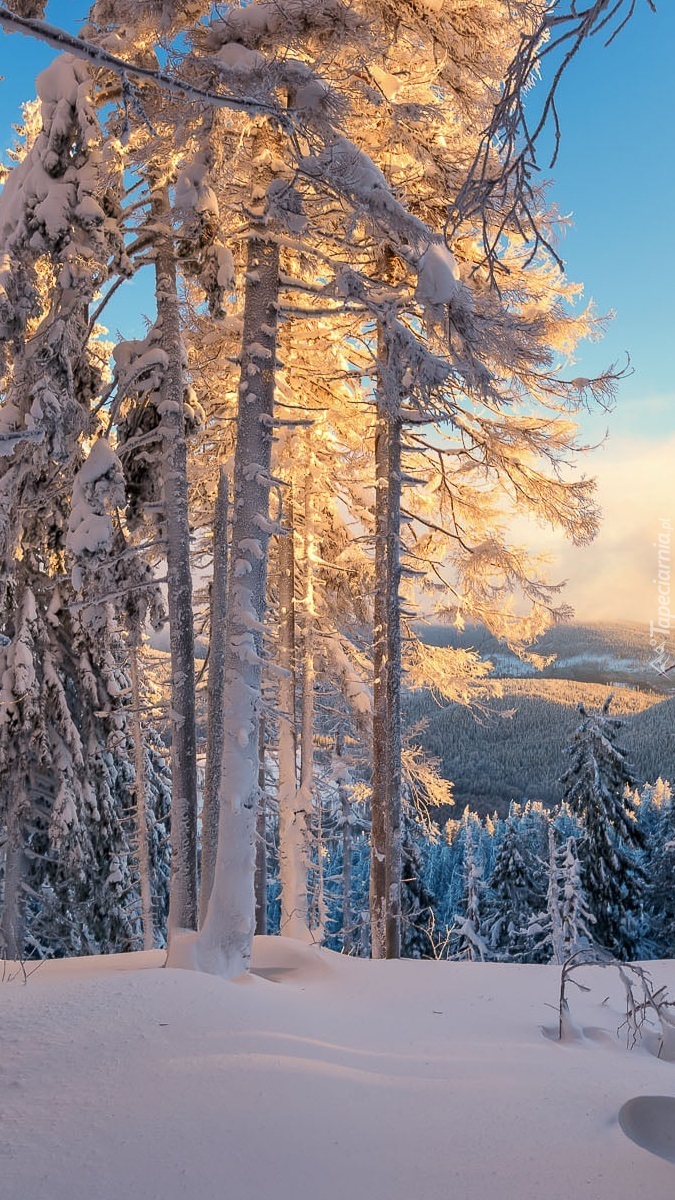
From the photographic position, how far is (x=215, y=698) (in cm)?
1095

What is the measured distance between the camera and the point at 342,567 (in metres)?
13.5

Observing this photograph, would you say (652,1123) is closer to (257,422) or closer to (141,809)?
(257,422)

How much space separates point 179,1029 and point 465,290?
5.56 metres

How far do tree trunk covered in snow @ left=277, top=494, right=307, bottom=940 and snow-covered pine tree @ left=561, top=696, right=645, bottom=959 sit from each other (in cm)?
1474


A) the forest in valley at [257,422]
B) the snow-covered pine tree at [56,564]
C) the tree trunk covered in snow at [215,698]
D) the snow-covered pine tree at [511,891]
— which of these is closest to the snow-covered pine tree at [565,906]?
the snow-covered pine tree at [511,891]

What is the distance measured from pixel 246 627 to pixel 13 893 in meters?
9.14

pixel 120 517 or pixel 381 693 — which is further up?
pixel 120 517

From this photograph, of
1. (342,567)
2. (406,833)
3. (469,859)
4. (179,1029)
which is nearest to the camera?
(179,1029)

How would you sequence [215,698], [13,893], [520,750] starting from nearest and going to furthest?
[215,698]
[13,893]
[520,750]

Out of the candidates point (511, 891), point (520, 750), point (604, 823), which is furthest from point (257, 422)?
point (520, 750)

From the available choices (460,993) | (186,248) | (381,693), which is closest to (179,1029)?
(460,993)

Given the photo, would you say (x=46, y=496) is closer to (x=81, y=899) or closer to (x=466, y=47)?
(x=466, y=47)

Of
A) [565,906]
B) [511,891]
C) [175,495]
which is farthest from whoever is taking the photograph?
[511,891]

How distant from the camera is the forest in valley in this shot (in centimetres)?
611
